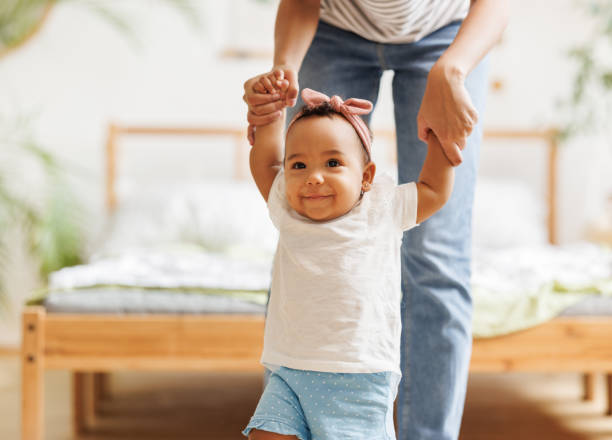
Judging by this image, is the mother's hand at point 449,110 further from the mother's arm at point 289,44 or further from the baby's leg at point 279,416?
the baby's leg at point 279,416

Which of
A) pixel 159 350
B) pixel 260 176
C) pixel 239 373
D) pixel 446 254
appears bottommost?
pixel 239 373

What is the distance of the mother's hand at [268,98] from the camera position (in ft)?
2.83

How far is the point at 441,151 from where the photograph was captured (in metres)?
0.84

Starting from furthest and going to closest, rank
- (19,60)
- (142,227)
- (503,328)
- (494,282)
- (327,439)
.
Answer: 1. (19,60)
2. (142,227)
3. (494,282)
4. (503,328)
5. (327,439)

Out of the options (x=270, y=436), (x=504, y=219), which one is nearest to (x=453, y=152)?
(x=270, y=436)

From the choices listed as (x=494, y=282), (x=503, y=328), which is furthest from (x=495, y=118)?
(x=503, y=328)

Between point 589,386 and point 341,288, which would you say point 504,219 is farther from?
point 341,288

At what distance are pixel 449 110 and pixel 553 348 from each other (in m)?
1.01

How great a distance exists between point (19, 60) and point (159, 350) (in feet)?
6.64

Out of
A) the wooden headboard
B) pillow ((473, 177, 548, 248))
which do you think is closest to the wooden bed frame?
pillow ((473, 177, 548, 248))

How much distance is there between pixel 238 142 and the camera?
3.08 meters

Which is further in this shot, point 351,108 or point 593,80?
point 593,80

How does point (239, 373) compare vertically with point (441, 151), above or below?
below

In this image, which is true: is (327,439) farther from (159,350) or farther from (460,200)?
(159,350)
